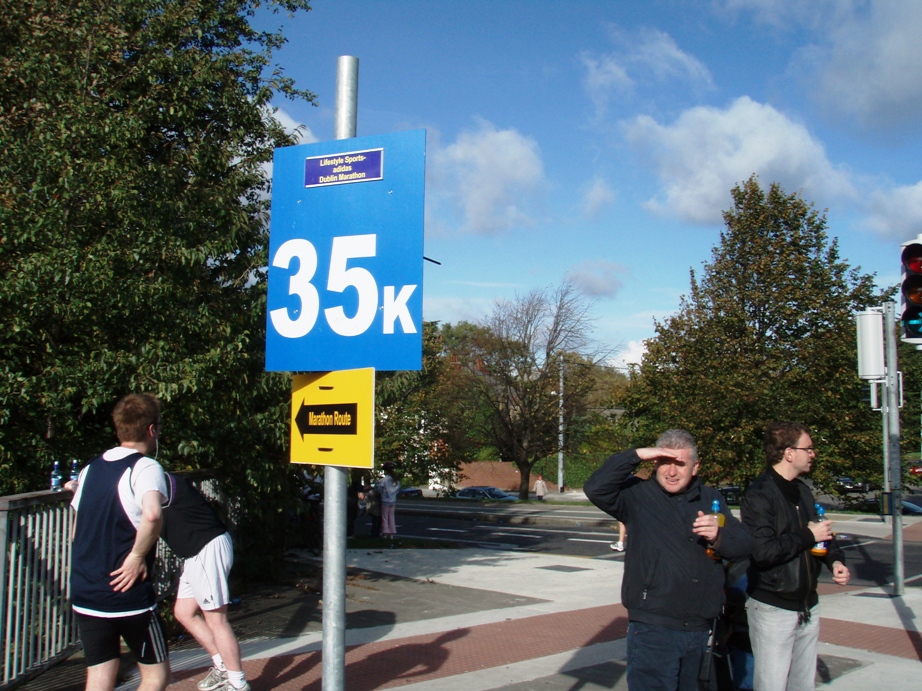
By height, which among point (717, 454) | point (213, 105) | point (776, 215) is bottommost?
point (717, 454)

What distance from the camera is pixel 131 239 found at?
24.7 ft

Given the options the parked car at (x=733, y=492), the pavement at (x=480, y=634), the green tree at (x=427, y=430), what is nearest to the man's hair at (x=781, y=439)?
the pavement at (x=480, y=634)

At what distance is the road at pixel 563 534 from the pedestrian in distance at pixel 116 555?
1136 centimetres

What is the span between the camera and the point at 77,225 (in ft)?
24.3

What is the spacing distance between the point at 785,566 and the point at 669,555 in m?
0.95

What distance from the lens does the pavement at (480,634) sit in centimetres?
651

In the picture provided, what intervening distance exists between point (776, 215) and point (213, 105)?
1412 centimetres

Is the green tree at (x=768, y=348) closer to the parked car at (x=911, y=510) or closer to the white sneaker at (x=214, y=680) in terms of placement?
the white sneaker at (x=214, y=680)

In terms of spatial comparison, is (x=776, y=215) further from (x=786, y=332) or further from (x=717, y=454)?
(x=717, y=454)

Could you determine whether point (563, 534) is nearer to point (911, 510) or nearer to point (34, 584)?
point (34, 584)

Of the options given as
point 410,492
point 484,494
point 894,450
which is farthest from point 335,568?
point 410,492

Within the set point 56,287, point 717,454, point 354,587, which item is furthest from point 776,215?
point 56,287

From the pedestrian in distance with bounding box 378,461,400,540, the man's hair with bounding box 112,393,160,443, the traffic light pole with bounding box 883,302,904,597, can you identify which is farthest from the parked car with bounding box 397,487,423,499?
the man's hair with bounding box 112,393,160,443

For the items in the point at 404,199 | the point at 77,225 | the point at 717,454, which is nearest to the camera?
the point at 404,199
